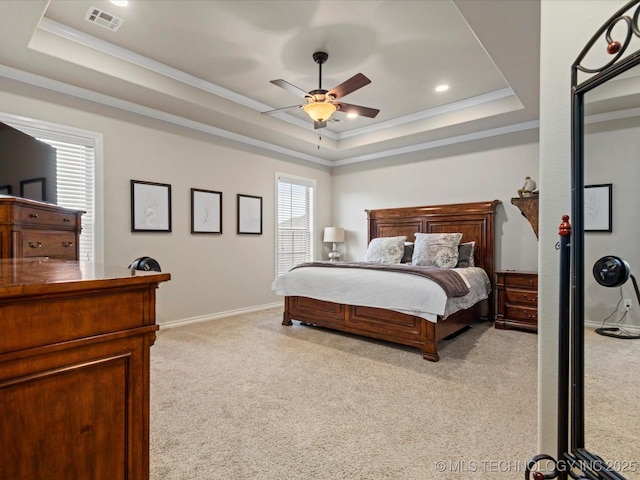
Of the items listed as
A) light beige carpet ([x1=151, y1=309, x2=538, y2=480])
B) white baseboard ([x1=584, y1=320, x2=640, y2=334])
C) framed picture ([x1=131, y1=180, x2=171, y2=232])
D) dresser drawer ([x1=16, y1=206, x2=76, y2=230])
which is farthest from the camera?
framed picture ([x1=131, y1=180, x2=171, y2=232])

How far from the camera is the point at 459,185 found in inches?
199

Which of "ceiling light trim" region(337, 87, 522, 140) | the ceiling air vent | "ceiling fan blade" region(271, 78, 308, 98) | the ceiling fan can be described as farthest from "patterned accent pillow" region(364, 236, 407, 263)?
the ceiling air vent

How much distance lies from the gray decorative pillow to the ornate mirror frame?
3.46m

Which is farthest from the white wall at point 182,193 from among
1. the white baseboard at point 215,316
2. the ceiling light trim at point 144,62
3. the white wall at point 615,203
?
the white wall at point 615,203

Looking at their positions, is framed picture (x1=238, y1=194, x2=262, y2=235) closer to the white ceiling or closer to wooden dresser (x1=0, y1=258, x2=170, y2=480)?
the white ceiling

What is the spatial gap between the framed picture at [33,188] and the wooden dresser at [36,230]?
0.28 m

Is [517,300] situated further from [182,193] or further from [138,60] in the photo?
[138,60]

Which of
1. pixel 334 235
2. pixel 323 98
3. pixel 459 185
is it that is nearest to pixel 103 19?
pixel 323 98

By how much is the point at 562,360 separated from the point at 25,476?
1.65 m

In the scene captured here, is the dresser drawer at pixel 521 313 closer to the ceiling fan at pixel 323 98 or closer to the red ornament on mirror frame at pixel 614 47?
the ceiling fan at pixel 323 98

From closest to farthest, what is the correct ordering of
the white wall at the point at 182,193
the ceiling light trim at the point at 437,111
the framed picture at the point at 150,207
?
the white wall at the point at 182,193 < the framed picture at the point at 150,207 < the ceiling light trim at the point at 437,111

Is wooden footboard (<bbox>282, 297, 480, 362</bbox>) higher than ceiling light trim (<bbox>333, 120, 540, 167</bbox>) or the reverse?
the reverse

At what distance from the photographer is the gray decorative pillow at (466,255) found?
4.61 metres

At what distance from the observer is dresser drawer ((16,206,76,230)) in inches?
86.7
